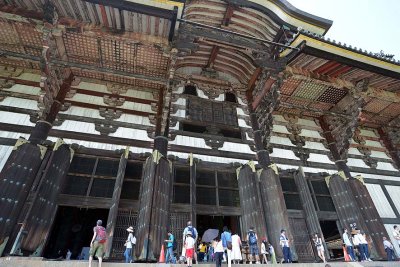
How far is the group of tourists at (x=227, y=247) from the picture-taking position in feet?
20.2

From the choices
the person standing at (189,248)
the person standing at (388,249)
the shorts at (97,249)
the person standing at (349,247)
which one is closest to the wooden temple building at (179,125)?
the person standing at (388,249)

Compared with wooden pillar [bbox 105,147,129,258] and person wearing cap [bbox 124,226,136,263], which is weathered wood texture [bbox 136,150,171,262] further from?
wooden pillar [bbox 105,147,129,258]

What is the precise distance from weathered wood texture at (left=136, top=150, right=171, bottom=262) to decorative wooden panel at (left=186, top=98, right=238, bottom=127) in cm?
319

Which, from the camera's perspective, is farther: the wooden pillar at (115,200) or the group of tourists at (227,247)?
the wooden pillar at (115,200)

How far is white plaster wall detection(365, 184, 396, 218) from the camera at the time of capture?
1184cm

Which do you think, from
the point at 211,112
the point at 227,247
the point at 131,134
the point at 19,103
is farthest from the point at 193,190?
the point at 19,103

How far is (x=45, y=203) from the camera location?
807 cm

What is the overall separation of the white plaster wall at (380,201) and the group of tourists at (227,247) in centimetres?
190

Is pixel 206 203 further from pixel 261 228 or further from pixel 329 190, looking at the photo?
pixel 329 190

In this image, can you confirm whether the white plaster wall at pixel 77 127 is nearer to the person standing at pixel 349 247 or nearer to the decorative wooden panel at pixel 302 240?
the decorative wooden panel at pixel 302 240

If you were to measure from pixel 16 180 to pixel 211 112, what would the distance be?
8.17 metres

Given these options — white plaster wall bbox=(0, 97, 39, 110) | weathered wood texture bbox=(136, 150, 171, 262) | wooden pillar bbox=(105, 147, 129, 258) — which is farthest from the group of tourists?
white plaster wall bbox=(0, 97, 39, 110)

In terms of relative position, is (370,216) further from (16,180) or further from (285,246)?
(16,180)

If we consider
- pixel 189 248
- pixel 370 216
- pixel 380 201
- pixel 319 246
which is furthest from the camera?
pixel 380 201
